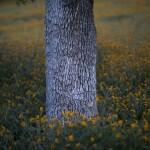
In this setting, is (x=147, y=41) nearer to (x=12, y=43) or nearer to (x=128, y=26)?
(x=128, y=26)

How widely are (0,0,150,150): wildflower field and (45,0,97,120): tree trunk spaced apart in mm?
392

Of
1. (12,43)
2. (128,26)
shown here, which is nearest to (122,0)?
(128,26)

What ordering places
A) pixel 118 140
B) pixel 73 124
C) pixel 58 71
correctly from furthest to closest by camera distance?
pixel 58 71 < pixel 73 124 < pixel 118 140

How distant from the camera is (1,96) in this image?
379 inches

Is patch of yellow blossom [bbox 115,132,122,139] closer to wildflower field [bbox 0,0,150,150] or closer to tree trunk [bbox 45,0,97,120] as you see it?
wildflower field [bbox 0,0,150,150]

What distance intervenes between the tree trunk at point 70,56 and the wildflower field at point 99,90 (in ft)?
1.29

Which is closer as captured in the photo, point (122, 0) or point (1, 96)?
point (1, 96)

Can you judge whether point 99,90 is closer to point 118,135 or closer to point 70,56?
point 70,56

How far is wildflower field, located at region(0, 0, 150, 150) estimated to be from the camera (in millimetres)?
5906

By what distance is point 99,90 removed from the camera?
369 inches

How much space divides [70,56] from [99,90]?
7.54 feet

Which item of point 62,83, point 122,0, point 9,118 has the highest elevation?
point 122,0

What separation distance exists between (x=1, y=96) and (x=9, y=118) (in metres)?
1.95

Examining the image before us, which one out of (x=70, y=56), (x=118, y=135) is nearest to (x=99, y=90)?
(x=70, y=56)
